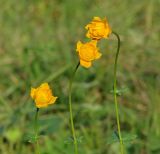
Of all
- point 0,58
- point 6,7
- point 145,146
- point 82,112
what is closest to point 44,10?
point 6,7

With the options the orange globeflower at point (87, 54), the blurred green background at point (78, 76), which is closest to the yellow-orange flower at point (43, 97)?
the orange globeflower at point (87, 54)

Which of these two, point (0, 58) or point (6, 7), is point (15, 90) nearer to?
point (0, 58)

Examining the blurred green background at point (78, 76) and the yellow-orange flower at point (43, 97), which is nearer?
the yellow-orange flower at point (43, 97)

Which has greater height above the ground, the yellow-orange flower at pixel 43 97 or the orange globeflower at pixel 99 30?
the orange globeflower at pixel 99 30

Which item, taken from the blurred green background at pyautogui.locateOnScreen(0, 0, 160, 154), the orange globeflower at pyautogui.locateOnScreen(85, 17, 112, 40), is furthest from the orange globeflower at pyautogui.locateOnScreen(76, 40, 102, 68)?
the blurred green background at pyautogui.locateOnScreen(0, 0, 160, 154)

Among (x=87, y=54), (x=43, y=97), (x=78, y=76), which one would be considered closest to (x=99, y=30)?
(x=87, y=54)

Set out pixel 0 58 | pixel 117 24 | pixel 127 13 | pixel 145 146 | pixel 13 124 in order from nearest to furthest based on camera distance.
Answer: pixel 145 146, pixel 13 124, pixel 0 58, pixel 117 24, pixel 127 13

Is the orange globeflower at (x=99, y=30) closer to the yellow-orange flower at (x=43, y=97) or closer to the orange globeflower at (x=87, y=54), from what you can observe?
the orange globeflower at (x=87, y=54)

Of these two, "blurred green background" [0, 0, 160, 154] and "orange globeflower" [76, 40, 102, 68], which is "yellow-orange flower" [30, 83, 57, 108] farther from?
"blurred green background" [0, 0, 160, 154]
